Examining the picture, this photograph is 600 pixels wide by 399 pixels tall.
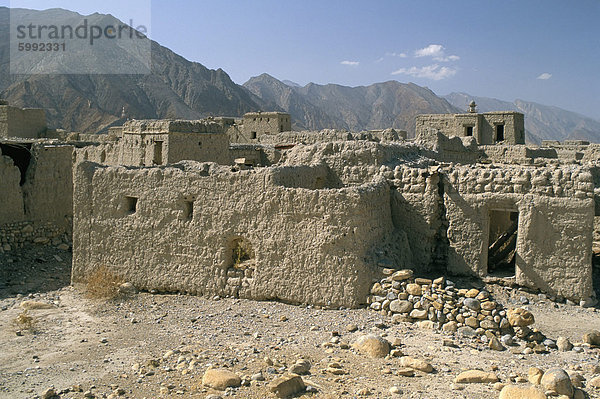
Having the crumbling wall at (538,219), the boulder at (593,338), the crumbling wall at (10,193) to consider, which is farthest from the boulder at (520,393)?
the crumbling wall at (10,193)

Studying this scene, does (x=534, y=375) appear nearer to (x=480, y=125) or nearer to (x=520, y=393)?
(x=520, y=393)

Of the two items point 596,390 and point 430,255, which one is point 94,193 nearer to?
point 430,255

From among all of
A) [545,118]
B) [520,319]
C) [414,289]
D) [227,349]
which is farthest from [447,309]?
[545,118]

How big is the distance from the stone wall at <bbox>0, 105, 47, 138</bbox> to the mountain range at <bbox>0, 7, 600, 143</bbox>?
27948 millimetres

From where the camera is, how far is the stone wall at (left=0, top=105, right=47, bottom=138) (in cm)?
2083

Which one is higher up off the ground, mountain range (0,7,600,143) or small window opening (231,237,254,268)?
mountain range (0,7,600,143)

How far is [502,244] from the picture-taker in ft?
34.8

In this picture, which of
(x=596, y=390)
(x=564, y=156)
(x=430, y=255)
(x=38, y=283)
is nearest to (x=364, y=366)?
(x=596, y=390)

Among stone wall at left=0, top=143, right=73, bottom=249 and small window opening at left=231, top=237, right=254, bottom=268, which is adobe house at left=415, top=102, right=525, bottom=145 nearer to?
stone wall at left=0, top=143, right=73, bottom=249

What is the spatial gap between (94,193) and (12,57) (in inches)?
2380

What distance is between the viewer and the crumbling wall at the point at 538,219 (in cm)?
834

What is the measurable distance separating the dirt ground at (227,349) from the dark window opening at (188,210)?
142 cm

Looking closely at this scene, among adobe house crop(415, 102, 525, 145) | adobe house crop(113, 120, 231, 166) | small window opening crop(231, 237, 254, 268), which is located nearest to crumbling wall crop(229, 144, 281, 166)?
adobe house crop(113, 120, 231, 166)

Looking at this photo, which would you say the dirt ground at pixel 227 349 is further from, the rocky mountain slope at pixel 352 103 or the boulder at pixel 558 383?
the rocky mountain slope at pixel 352 103
